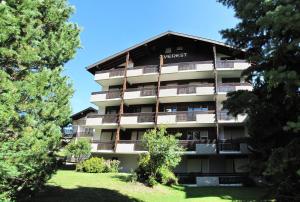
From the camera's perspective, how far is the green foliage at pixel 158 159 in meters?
25.7

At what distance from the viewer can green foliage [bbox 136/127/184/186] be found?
A: 25.7m

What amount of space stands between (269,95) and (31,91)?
8.34 meters

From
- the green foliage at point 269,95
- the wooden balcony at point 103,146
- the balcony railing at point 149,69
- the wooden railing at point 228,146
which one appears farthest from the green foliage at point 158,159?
the green foliage at point 269,95

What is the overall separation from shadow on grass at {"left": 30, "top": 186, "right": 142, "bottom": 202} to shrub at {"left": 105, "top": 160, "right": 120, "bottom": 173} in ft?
35.2

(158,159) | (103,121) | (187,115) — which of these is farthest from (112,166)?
(158,159)

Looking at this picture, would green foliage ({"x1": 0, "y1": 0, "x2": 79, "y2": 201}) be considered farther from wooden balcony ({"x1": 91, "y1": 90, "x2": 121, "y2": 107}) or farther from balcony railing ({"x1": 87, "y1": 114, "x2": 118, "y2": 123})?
wooden balcony ({"x1": 91, "y1": 90, "x2": 121, "y2": 107})

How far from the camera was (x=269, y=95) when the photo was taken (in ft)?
38.5

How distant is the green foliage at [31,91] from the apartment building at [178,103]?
66.6 feet

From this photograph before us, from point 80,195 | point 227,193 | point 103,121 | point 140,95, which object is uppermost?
point 140,95

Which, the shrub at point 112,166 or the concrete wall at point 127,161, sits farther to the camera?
the concrete wall at point 127,161

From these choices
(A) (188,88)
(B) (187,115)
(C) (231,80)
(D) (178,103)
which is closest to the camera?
(B) (187,115)

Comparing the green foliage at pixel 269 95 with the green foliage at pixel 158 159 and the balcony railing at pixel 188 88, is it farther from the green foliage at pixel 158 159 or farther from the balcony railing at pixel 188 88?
the balcony railing at pixel 188 88

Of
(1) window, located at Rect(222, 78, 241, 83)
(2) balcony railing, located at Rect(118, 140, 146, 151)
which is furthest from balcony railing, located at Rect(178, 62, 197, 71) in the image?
(2) balcony railing, located at Rect(118, 140, 146, 151)

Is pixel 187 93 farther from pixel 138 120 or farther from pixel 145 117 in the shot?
pixel 138 120
